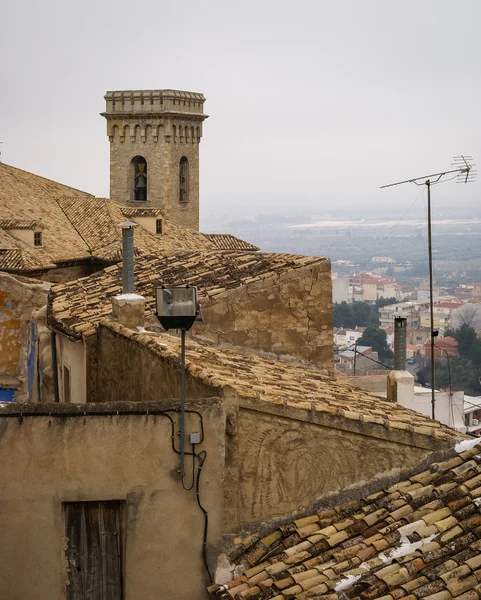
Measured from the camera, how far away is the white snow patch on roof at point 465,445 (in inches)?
348

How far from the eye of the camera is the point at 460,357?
66625 mm

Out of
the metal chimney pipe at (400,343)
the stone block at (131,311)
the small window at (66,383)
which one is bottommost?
the small window at (66,383)

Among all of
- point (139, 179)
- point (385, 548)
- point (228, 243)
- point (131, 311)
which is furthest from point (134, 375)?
point (139, 179)

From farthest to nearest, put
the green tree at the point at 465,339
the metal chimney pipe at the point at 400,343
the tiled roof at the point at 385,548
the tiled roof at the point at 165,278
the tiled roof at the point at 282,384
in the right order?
the green tree at the point at 465,339 < the tiled roof at the point at 165,278 < the metal chimney pipe at the point at 400,343 < the tiled roof at the point at 282,384 < the tiled roof at the point at 385,548

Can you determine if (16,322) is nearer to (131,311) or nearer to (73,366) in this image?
(73,366)

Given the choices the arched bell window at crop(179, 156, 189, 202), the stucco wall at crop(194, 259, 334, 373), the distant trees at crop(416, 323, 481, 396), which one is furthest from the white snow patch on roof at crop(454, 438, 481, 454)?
the arched bell window at crop(179, 156, 189, 202)

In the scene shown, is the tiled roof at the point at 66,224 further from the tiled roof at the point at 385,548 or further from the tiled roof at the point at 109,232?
the tiled roof at the point at 385,548

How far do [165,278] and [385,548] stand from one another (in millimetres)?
7394

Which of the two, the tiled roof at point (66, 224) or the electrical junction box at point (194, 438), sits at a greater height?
the tiled roof at point (66, 224)

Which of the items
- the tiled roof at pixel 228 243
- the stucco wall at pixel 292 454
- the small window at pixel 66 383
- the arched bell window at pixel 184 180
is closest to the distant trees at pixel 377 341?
the arched bell window at pixel 184 180

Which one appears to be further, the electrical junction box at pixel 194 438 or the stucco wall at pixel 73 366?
the stucco wall at pixel 73 366

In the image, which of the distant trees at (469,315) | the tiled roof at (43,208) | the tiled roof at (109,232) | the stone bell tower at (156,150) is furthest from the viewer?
→ the distant trees at (469,315)

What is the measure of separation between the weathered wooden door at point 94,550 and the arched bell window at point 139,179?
59.9 meters

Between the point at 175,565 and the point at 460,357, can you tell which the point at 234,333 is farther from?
the point at 460,357
